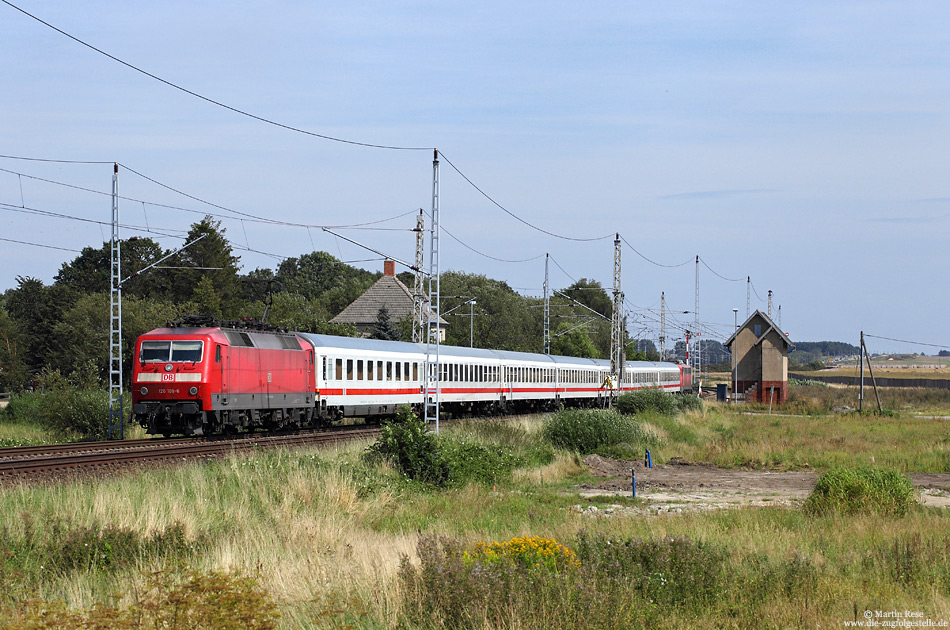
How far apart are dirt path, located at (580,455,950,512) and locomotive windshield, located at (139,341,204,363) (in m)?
11.7

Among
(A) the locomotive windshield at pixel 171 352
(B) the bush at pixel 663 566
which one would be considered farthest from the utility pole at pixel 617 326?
(B) the bush at pixel 663 566

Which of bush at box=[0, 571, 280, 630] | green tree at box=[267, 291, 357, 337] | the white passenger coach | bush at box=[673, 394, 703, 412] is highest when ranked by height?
green tree at box=[267, 291, 357, 337]

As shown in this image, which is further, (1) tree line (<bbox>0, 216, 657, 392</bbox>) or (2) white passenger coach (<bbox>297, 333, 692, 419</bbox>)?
(1) tree line (<bbox>0, 216, 657, 392</bbox>)

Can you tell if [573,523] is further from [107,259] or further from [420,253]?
[107,259]

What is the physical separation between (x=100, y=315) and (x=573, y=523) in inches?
2366

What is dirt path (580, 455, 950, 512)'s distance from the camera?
22000mm

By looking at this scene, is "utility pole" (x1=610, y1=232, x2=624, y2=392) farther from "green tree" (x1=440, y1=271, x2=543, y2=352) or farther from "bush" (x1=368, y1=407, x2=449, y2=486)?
"green tree" (x1=440, y1=271, x2=543, y2=352)

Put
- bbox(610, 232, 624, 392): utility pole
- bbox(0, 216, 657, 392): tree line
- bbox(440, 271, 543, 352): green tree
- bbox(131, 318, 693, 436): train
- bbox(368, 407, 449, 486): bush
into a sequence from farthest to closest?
bbox(440, 271, 543, 352): green tree → bbox(0, 216, 657, 392): tree line → bbox(610, 232, 624, 392): utility pole → bbox(131, 318, 693, 436): train → bbox(368, 407, 449, 486): bush

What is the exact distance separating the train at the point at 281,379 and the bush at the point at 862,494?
16.8m

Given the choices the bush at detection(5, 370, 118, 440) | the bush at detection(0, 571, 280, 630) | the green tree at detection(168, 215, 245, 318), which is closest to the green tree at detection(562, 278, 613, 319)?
the green tree at detection(168, 215, 245, 318)

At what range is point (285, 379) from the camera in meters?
31.4

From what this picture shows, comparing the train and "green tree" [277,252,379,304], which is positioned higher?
"green tree" [277,252,379,304]

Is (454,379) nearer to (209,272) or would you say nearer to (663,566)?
Result: (663,566)

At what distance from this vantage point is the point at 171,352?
27438mm
